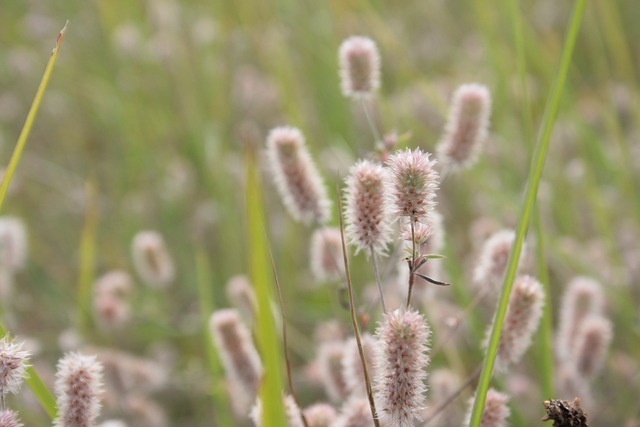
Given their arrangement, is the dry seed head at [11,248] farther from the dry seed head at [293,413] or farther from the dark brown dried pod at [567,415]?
the dark brown dried pod at [567,415]

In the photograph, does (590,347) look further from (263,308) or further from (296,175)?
(263,308)

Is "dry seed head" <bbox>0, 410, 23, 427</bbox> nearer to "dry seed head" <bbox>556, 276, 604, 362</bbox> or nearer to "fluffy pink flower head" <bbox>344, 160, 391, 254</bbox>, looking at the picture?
Result: "fluffy pink flower head" <bbox>344, 160, 391, 254</bbox>

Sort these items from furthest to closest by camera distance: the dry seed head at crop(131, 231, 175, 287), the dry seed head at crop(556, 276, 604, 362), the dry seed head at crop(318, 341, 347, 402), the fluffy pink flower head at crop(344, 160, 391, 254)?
the dry seed head at crop(131, 231, 175, 287) < the dry seed head at crop(556, 276, 604, 362) < the dry seed head at crop(318, 341, 347, 402) < the fluffy pink flower head at crop(344, 160, 391, 254)

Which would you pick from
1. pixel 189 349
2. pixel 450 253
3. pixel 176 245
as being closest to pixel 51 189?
pixel 176 245

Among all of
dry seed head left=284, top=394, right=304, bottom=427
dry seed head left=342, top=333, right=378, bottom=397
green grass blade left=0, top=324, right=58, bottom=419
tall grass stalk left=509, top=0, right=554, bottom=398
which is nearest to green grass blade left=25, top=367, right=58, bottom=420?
green grass blade left=0, top=324, right=58, bottom=419

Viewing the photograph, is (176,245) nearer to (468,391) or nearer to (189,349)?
(189,349)

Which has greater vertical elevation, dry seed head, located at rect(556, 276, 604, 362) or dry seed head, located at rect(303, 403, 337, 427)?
dry seed head, located at rect(556, 276, 604, 362)

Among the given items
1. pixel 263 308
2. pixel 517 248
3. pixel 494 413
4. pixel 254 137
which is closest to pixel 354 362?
pixel 494 413

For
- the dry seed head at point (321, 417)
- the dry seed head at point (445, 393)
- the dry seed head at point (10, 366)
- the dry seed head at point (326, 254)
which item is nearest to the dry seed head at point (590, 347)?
the dry seed head at point (445, 393)
